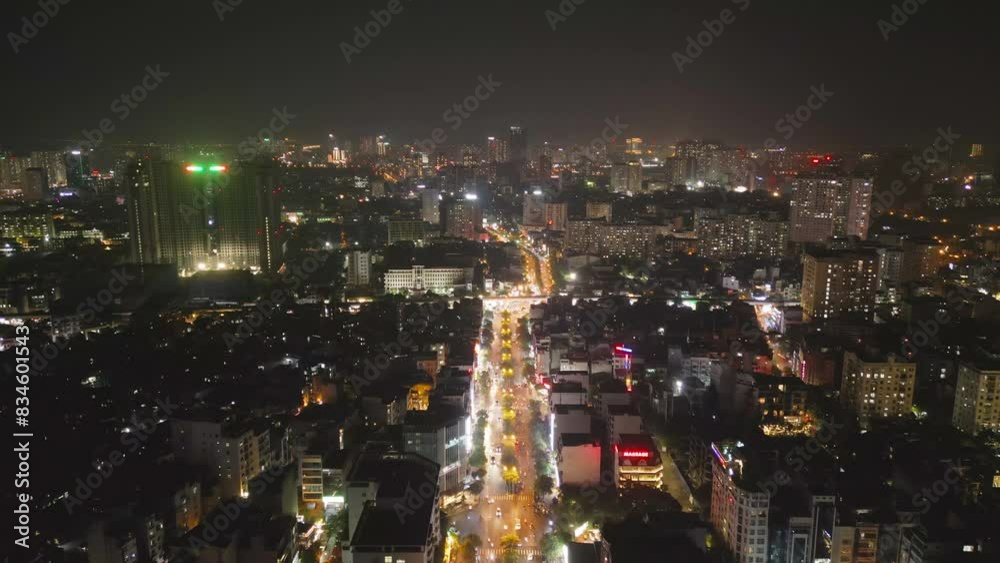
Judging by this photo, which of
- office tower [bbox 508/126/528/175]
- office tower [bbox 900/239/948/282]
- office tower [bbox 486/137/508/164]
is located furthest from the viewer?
office tower [bbox 486/137/508/164]

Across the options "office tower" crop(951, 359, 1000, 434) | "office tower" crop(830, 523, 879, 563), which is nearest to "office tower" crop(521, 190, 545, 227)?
"office tower" crop(951, 359, 1000, 434)

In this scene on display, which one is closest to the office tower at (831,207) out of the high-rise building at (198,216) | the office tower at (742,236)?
the office tower at (742,236)

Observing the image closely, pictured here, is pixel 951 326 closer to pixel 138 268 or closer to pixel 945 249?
pixel 945 249

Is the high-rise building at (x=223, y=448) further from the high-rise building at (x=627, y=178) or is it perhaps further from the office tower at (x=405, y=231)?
the high-rise building at (x=627, y=178)

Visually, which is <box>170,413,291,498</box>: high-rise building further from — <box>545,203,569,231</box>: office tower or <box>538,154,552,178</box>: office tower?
<box>538,154,552,178</box>: office tower

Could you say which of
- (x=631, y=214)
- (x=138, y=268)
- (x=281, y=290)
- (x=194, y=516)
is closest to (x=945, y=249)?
(x=631, y=214)
